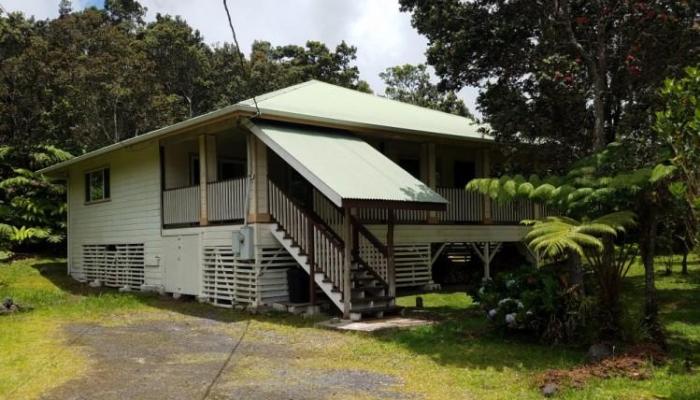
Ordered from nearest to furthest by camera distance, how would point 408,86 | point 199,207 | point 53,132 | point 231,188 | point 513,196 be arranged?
1. point 513,196
2. point 231,188
3. point 199,207
4. point 53,132
5. point 408,86

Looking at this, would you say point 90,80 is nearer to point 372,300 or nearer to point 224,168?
point 224,168

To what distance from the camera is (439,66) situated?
44.8 ft

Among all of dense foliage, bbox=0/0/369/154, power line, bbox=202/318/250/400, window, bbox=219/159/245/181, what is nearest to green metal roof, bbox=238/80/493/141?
window, bbox=219/159/245/181

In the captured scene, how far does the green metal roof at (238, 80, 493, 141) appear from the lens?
43.4 feet

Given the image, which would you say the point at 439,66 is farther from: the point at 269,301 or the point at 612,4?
the point at 269,301

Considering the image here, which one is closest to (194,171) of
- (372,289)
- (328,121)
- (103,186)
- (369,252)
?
(103,186)

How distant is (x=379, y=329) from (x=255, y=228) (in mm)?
3738

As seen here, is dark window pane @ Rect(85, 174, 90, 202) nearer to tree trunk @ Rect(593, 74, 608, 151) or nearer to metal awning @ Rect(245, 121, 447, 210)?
metal awning @ Rect(245, 121, 447, 210)

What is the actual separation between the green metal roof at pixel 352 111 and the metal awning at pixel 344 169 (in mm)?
380

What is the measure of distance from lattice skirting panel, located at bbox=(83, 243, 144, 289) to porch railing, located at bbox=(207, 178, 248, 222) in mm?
4180

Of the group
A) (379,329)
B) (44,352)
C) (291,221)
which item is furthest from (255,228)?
(44,352)

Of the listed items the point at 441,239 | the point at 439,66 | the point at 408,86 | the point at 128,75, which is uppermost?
the point at 408,86

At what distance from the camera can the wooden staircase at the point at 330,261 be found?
11344mm

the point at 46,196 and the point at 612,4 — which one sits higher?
the point at 612,4
